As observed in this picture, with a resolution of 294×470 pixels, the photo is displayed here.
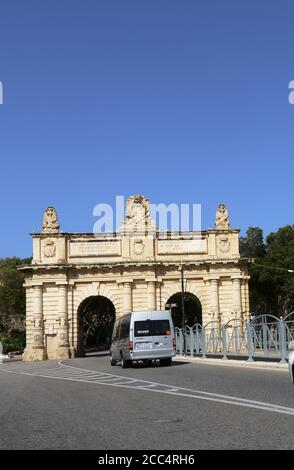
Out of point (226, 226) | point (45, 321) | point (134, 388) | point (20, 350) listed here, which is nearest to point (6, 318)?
point (20, 350)

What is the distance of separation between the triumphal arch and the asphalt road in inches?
1552

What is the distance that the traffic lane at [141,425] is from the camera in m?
7.59

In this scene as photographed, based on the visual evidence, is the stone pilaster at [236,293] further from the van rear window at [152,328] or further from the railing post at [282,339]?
the railing post at [282,339]

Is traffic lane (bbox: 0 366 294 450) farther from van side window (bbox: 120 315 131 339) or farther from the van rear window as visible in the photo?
van side window (bbox: 120 315 131 339)

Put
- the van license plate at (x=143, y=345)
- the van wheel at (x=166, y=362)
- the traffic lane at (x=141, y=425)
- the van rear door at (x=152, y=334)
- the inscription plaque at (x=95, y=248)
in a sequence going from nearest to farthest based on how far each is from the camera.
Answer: the traffic lane at (x=141, y=425)
the van license plate at (x=143, y=345)
the van rear door at (x=152, y=334)
the van wheel at (x=166, y=362)
the inscription plaque at (x=95, y=248)

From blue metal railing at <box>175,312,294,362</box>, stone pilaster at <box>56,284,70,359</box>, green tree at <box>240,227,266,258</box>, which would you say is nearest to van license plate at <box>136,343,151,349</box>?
blue metal railing at <box>175,312,294,362</box>

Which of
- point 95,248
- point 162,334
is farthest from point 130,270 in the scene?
point 162,334

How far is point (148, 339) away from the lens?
28875 mm

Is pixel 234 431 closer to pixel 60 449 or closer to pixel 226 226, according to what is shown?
pixel 60 449

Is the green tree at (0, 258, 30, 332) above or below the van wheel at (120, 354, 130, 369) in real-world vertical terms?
above

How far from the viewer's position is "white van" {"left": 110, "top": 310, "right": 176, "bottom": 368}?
28.7 meters

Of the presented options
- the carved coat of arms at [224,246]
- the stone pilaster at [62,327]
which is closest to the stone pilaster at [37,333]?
the stone pilaster at [62,327]

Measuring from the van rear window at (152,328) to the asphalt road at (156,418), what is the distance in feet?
43.3

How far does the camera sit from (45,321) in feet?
182
